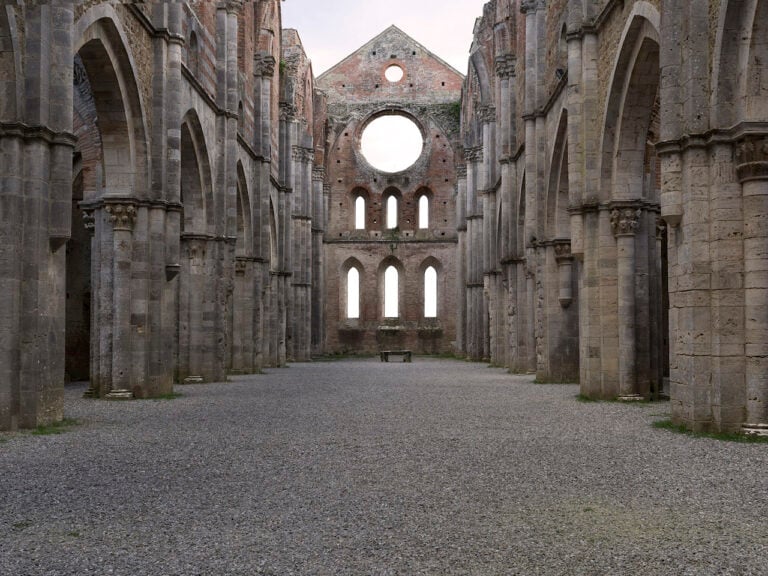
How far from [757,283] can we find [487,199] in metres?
23.5

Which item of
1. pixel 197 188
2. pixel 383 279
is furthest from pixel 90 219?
pixel 383 279

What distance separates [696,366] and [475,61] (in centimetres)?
2757

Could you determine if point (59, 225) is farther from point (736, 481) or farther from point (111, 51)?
point (736, 481)

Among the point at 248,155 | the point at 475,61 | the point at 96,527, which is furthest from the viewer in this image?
the point at 475,61

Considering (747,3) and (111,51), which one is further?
(111,51)

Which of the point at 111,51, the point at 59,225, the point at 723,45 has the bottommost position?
the point at 59,225

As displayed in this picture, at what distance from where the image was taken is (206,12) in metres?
21.3

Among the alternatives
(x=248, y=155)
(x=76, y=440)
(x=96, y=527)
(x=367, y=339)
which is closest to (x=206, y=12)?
(x=248, y=155)

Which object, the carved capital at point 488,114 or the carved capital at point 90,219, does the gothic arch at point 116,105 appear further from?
the carved capital at point 488,114

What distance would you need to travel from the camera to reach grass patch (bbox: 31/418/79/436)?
9.96 meters

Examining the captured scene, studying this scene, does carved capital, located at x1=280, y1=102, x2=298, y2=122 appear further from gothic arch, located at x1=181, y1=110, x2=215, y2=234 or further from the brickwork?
gothic arch, located at x1=181, y1=110, x2=215, y2=234

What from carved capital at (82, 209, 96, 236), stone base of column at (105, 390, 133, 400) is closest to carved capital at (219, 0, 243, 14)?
carved capital at (82, 209, 96, 236)

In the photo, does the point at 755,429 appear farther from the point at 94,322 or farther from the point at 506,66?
the point at 506,66

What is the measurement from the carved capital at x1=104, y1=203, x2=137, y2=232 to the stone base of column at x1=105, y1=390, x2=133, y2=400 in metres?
2.95
